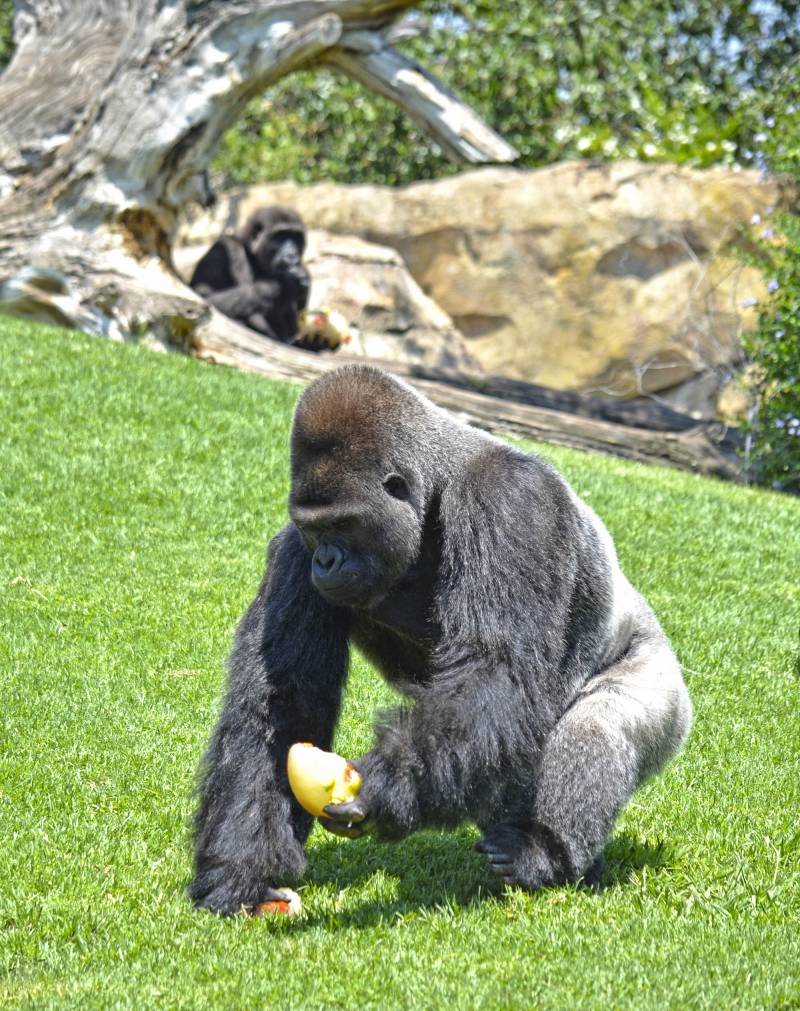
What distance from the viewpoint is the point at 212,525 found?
8.03 metres

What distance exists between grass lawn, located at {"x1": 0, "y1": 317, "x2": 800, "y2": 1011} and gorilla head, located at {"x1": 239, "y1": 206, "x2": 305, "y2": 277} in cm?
440

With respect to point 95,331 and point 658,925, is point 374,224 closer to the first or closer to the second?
point 95,331

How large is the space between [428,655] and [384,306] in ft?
38.4

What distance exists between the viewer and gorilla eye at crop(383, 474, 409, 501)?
398 cm

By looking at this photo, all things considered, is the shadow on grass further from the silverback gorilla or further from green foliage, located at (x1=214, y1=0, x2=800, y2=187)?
green foliage, located at (x1=214, y1=0, x2=800, y2=187)

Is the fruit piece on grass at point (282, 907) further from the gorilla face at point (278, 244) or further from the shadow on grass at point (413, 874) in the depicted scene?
the gorilla face at point (278, 244)

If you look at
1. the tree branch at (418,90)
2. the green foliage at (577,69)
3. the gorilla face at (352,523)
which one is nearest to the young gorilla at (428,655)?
the gorilla face at (352,523)

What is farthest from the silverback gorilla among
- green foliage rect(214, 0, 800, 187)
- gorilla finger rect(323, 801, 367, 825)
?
gorilla finger rect(323, 801, 367, 825)

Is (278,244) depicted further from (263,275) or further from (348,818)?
(348,818)

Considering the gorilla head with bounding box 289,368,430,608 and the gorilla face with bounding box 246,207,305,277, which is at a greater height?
the gorilla head with bounding box 289,368,430,608

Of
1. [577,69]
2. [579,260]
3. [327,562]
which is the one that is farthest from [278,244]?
[327,562]

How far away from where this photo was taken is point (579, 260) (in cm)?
1648

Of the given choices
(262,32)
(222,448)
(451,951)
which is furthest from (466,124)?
(451,951)

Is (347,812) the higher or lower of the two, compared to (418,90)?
lower
